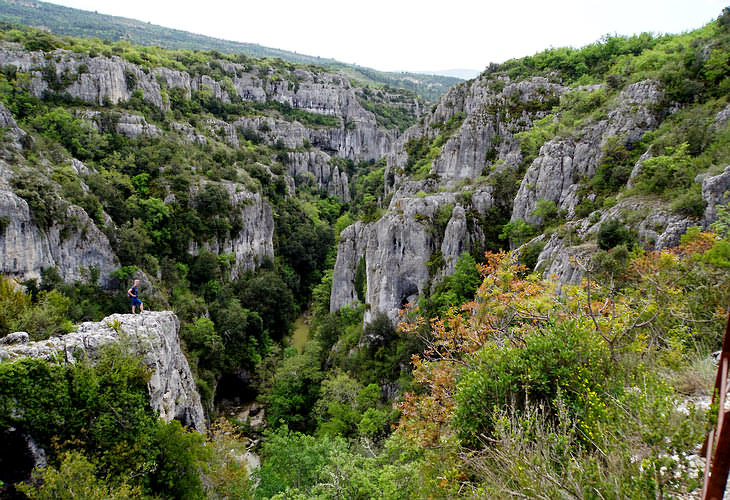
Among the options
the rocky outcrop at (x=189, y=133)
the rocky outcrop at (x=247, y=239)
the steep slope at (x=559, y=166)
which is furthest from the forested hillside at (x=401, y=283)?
the rocky outcrop at (x=189, y=133)

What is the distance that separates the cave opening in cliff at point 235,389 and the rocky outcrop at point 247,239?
485 inches

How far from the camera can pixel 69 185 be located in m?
28.8

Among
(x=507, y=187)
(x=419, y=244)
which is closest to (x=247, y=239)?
(x=419, y=244)

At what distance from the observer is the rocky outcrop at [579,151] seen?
21.3 m

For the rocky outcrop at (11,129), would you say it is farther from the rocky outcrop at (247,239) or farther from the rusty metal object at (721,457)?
the rusty metal object at (721,457)

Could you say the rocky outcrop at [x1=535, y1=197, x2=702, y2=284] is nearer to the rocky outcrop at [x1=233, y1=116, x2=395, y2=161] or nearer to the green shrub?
the green shrub

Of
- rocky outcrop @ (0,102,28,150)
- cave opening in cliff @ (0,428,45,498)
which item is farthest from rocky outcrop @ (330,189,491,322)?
rocky outcrop @ (0,102,28,150)

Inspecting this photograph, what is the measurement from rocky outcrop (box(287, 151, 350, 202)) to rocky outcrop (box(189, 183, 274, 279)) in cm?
3137

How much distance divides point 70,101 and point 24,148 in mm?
19075

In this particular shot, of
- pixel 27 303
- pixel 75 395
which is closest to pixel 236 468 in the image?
pixel 75 395

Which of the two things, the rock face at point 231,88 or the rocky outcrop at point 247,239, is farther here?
the rock face at point 231,88

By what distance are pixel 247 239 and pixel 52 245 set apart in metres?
21.6

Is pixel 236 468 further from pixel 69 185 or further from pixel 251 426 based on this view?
pixel 69 185

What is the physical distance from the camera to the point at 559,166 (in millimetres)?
23812
